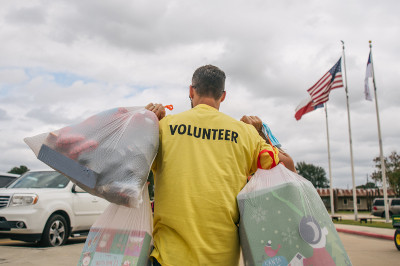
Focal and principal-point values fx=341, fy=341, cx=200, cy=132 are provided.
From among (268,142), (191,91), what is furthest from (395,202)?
(191,91)

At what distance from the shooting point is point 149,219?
5.77 feet

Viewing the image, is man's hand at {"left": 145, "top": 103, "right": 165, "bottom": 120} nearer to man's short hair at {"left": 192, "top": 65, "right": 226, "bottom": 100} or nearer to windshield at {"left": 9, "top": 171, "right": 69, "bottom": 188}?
man's short hair at {"left": 192, "top": 65, "right": 226, "bottom": 100}

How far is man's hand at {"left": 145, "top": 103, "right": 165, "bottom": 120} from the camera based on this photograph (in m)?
2.01

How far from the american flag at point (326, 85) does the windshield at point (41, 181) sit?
1515cm

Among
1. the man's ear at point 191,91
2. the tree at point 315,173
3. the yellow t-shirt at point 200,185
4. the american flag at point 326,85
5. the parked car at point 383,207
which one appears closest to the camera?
the yellow t-shirt at point 200,185

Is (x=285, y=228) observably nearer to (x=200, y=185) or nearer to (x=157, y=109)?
(x=200, y=185)

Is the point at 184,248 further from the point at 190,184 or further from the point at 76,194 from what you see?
the point at 76,194

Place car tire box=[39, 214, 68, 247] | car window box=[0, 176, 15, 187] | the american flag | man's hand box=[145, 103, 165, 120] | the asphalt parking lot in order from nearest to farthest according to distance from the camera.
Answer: man's hand box=[145, 103, 165, 120], the asphalt parking lot, car tire box=[39, 214, 68, 247], car window box=[0, 176, 15, 187], the american flag

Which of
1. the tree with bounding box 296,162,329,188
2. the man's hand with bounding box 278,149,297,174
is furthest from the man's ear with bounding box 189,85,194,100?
the tree with bounding box 296,162,329,188

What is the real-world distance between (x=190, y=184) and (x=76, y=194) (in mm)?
7255

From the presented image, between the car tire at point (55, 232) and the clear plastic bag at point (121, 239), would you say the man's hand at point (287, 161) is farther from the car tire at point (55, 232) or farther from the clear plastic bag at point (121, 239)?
the car tire at point (55, 232)

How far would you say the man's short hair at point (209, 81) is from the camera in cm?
201

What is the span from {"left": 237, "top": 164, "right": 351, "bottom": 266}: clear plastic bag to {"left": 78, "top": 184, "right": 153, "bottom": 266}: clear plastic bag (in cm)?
48

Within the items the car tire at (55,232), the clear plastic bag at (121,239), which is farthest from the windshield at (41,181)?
the clear plastic bag at (121,239)
